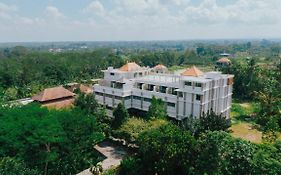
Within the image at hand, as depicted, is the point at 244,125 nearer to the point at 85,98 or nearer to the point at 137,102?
the point at 137,102

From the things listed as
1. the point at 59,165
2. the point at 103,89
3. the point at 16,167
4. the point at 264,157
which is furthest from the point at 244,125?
the point at 16,167

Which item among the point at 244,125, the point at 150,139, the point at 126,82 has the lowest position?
the point at 244,125

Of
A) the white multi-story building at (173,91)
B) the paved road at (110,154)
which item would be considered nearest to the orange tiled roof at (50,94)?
the white multi-story building at (173,91)

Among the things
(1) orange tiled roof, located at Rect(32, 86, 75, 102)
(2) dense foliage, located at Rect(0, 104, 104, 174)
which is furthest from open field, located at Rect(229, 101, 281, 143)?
(1) orange tiled roof, located at Rect(32, 86, 75, 102)

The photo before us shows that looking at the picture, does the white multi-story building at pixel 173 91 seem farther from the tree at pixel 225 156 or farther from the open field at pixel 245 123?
the tree at pixel 225 156

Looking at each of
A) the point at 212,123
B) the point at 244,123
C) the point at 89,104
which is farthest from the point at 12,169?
the point at 244,123

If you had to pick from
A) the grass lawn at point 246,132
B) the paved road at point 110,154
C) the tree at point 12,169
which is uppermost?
the tree at point 12,169

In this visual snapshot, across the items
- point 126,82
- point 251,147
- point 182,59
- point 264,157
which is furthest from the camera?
point 182,59

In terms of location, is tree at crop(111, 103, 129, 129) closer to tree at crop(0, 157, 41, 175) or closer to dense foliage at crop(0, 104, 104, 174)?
dense foliage at crop(0, 104, 104, 174)
